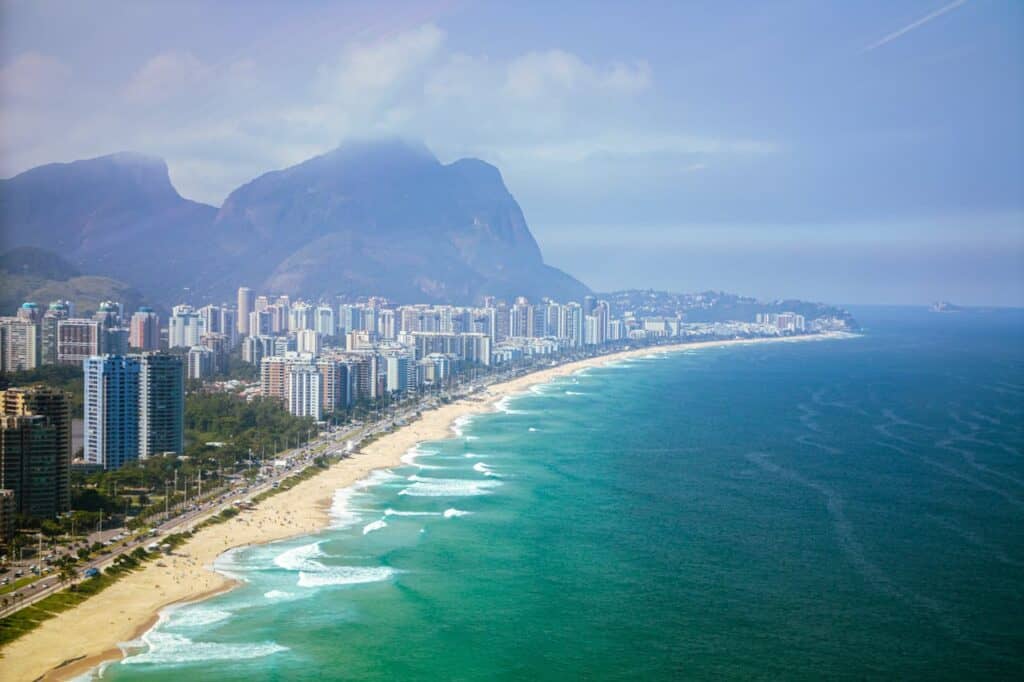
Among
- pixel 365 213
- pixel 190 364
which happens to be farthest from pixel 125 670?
pixel 365 213

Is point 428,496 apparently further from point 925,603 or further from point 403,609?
point 925,603

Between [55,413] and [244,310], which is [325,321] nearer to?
[244,310]

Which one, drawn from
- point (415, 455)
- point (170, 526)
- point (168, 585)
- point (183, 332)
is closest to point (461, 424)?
point (415, 455)

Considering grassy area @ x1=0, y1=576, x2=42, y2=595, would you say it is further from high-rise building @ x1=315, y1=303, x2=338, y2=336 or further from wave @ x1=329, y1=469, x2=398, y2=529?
high-rise building @ x1=315, y1=303, x2=338, y2=336

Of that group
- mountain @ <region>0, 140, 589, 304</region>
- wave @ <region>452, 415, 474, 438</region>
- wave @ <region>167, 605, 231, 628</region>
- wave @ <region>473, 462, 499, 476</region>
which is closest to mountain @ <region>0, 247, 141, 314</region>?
mountain @ <region>0, 140, 589, 304</region>

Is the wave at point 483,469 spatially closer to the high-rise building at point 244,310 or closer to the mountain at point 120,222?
the high-rise building at point 244,310

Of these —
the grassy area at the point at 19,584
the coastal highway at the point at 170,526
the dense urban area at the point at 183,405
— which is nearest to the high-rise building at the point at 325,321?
the dense urban area at the point at 183,405
